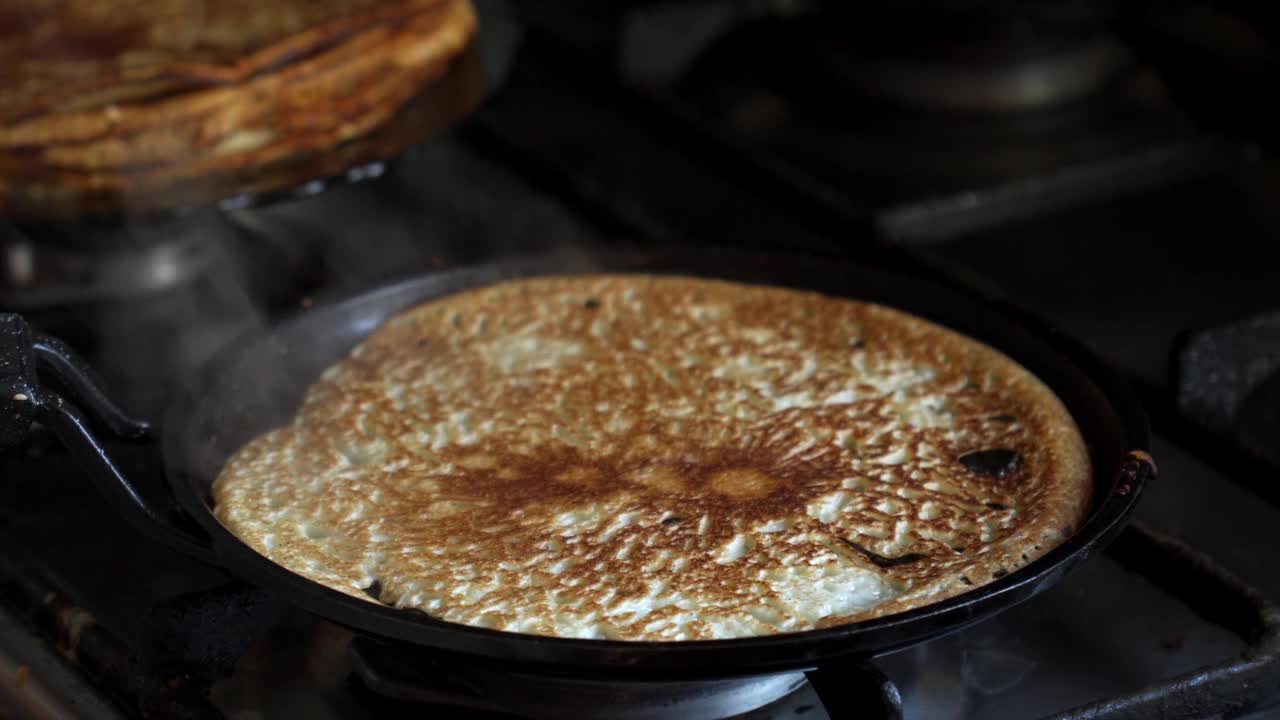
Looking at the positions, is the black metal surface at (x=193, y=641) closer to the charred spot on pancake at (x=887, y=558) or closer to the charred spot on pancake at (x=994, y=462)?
the charred spot on pancake at (x=887, y=558)

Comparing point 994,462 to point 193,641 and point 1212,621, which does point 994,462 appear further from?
point 193,641

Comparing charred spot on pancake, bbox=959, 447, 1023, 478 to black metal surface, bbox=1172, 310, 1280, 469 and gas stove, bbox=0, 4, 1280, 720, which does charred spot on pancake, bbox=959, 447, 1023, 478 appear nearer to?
gas stove, bbox=0, 4, 1280, 720

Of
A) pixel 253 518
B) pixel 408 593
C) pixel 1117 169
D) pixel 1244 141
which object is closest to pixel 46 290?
pixel 253 518

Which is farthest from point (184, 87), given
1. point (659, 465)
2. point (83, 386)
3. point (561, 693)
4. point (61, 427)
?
point (561, 693)

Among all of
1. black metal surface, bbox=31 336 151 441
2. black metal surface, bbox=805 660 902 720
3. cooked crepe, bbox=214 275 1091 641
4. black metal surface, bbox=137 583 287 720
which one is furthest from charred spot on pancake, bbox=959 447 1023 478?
black metal surface, bbox=31 336 151 441

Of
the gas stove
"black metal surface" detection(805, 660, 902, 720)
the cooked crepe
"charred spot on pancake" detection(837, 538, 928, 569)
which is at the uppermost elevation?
"black metal surface" detection(805, 660, 902, 720)

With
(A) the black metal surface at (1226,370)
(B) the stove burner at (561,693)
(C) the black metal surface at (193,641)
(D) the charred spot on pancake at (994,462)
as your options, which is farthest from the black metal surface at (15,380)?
(A) the black metal surface at (1226,370)
